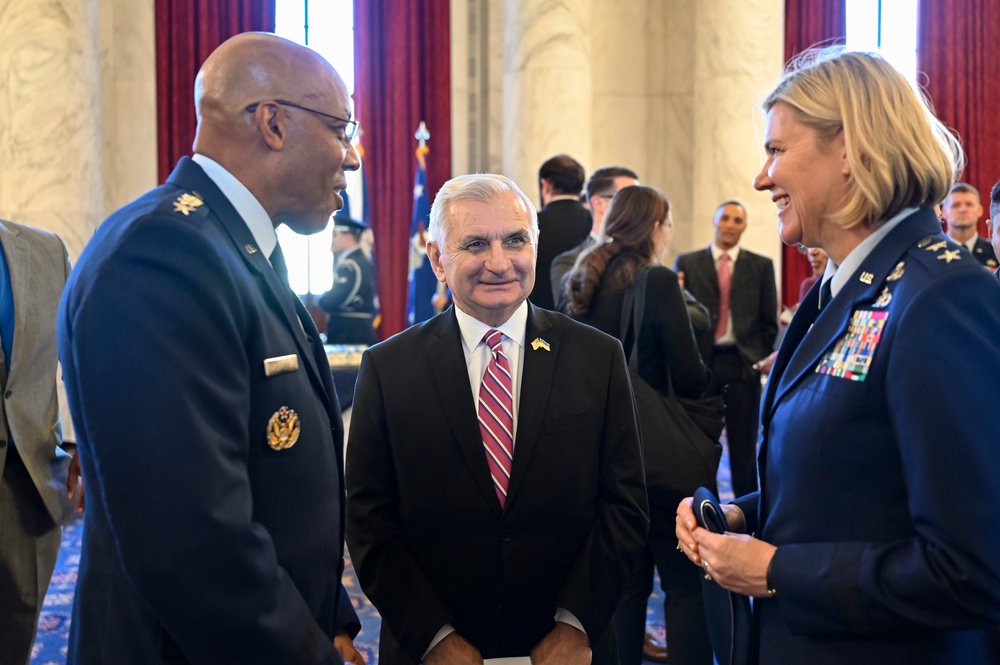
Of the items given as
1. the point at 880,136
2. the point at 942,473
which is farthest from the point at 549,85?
the point at 942,473

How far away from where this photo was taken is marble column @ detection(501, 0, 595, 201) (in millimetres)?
8828

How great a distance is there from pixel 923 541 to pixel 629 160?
861cm

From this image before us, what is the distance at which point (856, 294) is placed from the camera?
1.75 m

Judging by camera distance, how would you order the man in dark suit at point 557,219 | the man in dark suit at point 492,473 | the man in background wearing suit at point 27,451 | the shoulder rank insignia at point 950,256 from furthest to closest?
the man in dark suit at point 557,219, the man in background wearing suit at point 27,451, the man in dark suit at point 492,473, the shoulder rank insignia at point 950,256

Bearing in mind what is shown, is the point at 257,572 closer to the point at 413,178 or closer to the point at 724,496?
the point at 724,496

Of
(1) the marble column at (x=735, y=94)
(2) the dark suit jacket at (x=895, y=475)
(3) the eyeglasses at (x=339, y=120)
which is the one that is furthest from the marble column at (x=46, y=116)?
(2) the dark suit jacket at (x=895, y=475)

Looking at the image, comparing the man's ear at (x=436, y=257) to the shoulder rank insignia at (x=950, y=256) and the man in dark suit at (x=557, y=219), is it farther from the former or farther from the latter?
the man in dark suit at (x=557, y=219)

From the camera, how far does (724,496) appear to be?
20.8 ft

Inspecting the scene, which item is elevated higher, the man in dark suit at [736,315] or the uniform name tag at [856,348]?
the uniform name tag at [856,348]

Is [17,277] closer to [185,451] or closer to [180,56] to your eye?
[185,451]

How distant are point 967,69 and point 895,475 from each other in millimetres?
9941

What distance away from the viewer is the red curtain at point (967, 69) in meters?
10.1

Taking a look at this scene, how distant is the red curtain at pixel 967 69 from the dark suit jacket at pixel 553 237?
644 cm

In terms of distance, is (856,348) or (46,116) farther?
(46,116)
